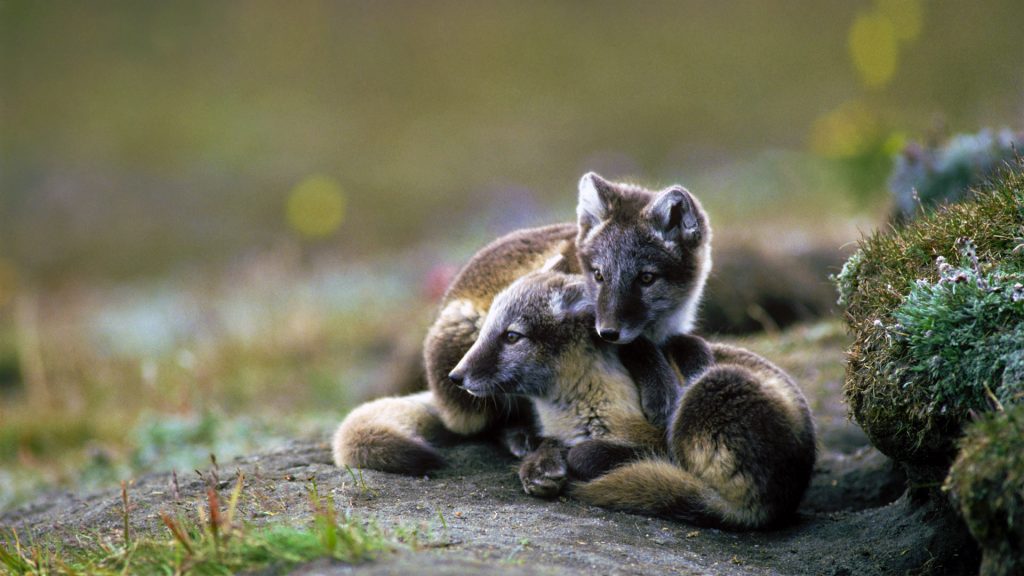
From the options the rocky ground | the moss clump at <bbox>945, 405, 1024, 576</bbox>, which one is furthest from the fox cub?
the moss clump at <bbox>945, 405, 1024, 576</bbox>

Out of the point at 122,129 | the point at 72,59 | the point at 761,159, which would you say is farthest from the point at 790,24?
the point at 72,59

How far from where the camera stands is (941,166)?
7.27 m

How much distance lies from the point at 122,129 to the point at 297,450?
21949mm

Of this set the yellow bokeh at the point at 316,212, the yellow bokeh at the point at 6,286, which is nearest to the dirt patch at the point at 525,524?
the yellow bokeh at the point at 6,286

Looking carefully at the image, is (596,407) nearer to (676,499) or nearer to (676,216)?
(676,499)

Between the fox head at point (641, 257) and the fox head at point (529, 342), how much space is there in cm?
17

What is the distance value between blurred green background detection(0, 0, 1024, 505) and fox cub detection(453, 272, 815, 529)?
9.20 feet

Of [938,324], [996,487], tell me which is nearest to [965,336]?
[938,324]

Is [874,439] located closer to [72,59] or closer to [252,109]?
[252,109]

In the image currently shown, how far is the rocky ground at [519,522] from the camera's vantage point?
3.56m

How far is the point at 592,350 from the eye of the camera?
4.98 meters

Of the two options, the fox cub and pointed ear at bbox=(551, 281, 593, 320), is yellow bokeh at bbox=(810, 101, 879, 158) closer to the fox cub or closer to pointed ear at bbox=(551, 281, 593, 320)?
the fox cub

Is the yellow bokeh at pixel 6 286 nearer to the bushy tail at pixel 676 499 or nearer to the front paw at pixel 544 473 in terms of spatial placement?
the front paw at pixel 544 473

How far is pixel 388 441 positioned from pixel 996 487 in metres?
2.96
